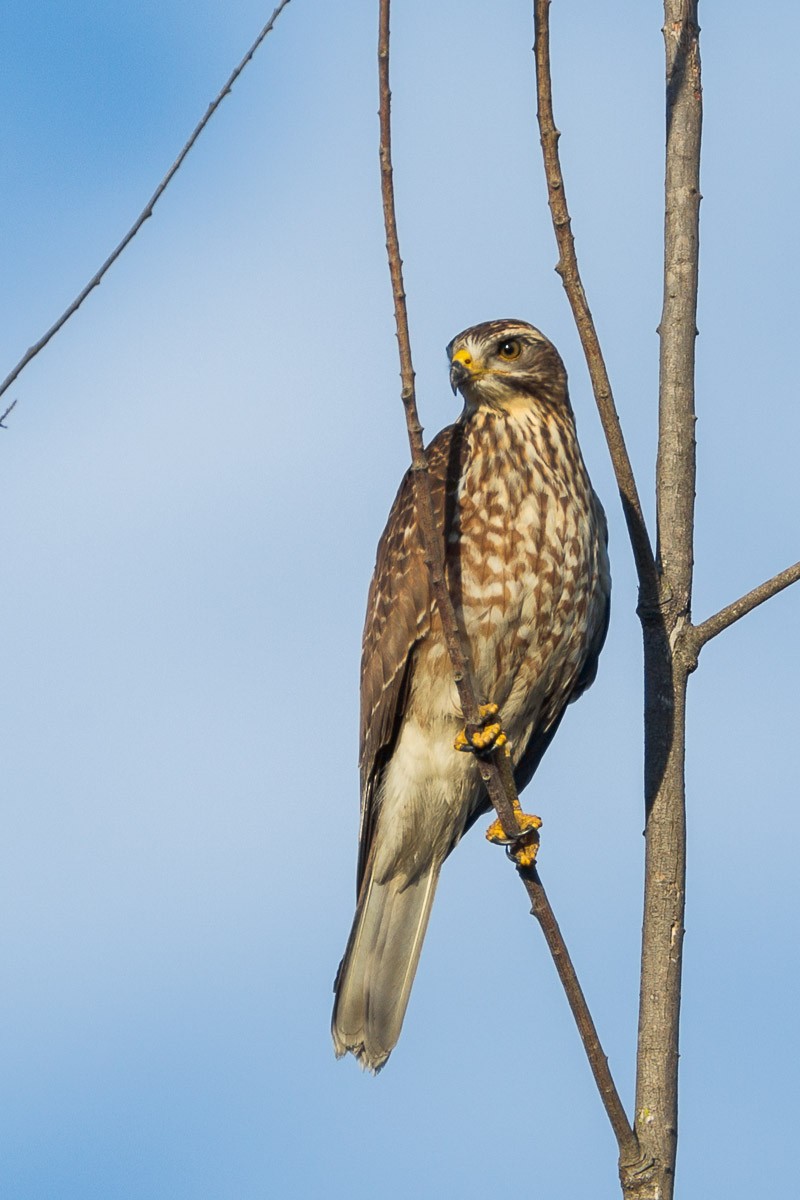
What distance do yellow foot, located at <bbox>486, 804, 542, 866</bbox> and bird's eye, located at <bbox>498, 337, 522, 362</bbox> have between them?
1806mm

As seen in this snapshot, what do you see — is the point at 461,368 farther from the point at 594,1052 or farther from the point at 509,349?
the point at 594,1052

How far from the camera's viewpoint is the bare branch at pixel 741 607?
388 centimetres

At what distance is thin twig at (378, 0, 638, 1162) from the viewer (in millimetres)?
3199

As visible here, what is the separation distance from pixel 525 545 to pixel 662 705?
1.54 meters

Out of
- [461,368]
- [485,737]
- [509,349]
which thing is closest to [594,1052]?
[485,737]

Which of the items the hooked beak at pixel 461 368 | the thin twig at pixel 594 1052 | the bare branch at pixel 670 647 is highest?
the hooked beak at pixel 461 368

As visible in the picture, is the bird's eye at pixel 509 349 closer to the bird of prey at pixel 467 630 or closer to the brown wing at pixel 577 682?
the bird of prey at pixel 467 630

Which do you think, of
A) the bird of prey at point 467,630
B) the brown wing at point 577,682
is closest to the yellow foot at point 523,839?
the bird of prey at point 467,630

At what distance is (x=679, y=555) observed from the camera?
4.02 metres

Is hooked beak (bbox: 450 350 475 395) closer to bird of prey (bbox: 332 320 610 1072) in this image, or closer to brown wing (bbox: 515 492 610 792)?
bird of prey (bbox: 332 320 610 1072)

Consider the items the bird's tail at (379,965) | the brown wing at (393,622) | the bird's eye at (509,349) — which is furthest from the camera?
the bird's eye at (509,349)

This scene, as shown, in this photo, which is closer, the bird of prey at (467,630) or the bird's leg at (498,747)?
the bird's leg at (498,747)

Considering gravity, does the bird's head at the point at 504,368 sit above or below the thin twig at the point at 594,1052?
above

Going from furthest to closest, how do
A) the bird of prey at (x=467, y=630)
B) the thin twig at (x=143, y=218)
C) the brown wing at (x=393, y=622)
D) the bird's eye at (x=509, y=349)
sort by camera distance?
the bird's eye at (x=509, y=349)
the brown wing at (x=393, y=622)
the bird of prey at (x=467, y=630)
the thin twig at (x=143, y=218)
